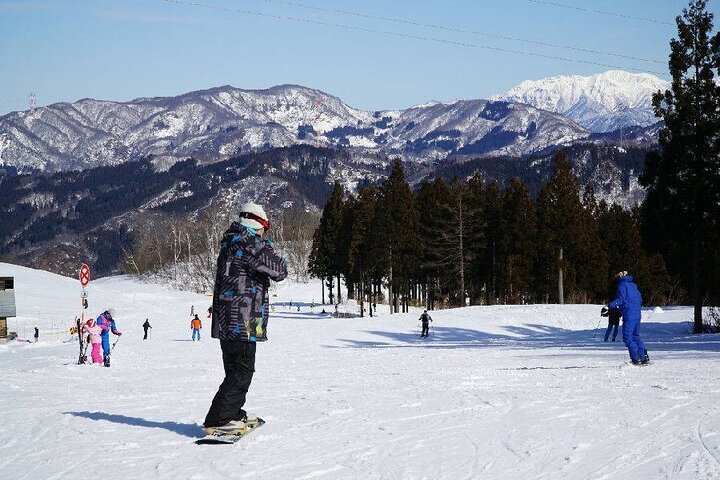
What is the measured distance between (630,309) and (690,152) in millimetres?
18579

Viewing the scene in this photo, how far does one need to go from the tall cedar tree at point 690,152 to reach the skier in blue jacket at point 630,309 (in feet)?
54.1

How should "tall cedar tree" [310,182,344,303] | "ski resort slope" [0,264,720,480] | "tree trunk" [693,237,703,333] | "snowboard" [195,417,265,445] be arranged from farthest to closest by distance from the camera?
"tall cedar tree" [310,182,344,303] < "tree trunk" [693,237,703,333] < "snowboard" [195,417,265,445] < "ski resort slope" [0,264,720,480]

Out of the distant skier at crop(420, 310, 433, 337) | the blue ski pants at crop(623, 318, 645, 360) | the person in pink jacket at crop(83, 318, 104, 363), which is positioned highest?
the blue ski pants at crop(623, 318, 645, 360)

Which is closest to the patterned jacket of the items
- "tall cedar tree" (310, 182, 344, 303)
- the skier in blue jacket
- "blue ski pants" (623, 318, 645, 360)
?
the skier in blue jacket

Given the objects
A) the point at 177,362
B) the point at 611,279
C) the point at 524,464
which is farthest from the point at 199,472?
the point at 611,279

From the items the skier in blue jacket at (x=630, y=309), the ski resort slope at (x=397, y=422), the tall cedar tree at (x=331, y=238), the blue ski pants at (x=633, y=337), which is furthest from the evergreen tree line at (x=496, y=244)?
the skier in blue jacket at (x=630, y=309)

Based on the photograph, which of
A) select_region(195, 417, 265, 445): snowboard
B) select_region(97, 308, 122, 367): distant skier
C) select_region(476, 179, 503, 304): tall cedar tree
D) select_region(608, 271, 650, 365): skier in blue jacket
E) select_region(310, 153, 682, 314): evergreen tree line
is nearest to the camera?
select_region(195, 417, 265, 445): snowboard

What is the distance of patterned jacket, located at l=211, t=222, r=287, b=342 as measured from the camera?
6.81m

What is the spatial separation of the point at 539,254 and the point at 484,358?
45910mm

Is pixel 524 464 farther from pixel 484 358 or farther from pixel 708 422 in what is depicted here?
pixel 484 358

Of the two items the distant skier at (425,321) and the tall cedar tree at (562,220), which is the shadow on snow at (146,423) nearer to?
the distant skier at (425,321)

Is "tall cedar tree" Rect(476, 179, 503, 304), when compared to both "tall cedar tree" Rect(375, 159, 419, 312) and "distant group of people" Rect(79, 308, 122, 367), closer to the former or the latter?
"tall cedar tree" Rect(375, 159, 419, 312)

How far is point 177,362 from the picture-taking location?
20359 millimetres

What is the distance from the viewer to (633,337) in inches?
471
